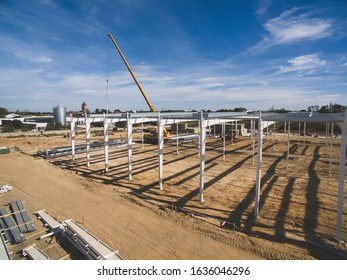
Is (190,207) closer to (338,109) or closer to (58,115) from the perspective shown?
(338,109)

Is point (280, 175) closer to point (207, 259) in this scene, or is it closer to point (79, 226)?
point (207, 259)

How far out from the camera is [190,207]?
903 centimetres

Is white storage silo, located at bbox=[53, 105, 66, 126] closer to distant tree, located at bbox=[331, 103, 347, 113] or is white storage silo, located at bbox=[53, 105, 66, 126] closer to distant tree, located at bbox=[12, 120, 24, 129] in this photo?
distant tree, located at bbox=[12, 120, 24, 129]

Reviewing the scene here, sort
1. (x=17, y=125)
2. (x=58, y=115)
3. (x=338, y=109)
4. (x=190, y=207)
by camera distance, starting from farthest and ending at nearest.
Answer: (x=58, y=115)
(x=17, y=125)
(x=338, y=109)
(x=190, y=207)

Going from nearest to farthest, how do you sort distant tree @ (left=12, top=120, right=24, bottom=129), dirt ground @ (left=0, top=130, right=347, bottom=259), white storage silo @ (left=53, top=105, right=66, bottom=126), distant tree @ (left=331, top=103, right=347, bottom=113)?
1. dirt ground @ (left=0, top=130, right=347, bottom=259)
2. distant tree @ (left=331, top=103, right=347, bottom=113)
3. distant tree @ (left=12, top=120, right=24, bottom=129)
4. white storage silo @ (left=53, top=105, right=66, bottom=126)

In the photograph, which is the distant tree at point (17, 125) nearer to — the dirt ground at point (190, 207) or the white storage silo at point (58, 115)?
the white storage silo at point (58, 115)

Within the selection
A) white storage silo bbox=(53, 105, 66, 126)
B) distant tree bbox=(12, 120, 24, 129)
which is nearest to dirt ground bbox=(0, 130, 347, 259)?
distant tree bbox=(12, 120, 24, 129)

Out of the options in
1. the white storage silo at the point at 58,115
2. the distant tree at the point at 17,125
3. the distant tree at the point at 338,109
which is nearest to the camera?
the distant tree at the point at 338,109

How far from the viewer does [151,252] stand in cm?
628

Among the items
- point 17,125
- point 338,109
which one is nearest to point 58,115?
point 17,125

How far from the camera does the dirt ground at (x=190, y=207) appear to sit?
20.9ft

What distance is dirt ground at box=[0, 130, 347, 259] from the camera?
6383 mm

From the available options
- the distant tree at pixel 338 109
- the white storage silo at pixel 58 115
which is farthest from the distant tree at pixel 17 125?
the distant tree at pixel 338 109

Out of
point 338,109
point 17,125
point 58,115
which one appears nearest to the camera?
point 338,109
